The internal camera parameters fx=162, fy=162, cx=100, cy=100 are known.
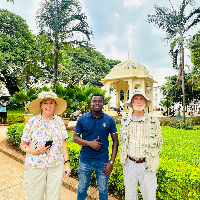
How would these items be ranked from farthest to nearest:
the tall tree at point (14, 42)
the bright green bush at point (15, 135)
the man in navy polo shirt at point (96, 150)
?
the tall tree at point (14, 42) < the bright green bush at point (15, 135) < the man in navy polo shirt at point (96, 150)

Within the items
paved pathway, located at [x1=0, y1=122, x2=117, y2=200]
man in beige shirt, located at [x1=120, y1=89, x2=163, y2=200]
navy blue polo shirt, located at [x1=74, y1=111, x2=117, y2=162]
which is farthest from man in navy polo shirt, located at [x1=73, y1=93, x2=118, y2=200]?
paved pathway, located at [x1=0, y1=122, x2=117, y2=200]

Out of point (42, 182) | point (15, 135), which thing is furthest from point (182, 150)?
point (15, 135)

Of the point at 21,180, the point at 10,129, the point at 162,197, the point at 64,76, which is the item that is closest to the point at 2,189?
the point at 21,180

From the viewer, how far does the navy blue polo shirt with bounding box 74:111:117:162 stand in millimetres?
2160

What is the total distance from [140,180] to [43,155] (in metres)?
1.25

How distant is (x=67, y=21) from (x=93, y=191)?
7687mm

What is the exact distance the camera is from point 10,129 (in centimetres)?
618

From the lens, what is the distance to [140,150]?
2.09 metres

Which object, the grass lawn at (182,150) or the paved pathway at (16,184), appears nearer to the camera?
the paved pathway at (16,184)

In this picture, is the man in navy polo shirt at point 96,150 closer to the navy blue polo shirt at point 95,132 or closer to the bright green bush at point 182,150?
the navy blue polo shirt at point 95,132

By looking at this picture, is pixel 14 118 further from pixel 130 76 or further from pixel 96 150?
pixel 96 150

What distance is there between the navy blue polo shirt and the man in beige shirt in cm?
23

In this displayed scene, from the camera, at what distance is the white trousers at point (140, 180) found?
79.1 inches

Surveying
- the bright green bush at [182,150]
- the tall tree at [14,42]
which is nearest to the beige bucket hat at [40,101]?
the bright green bush at [182,150]
